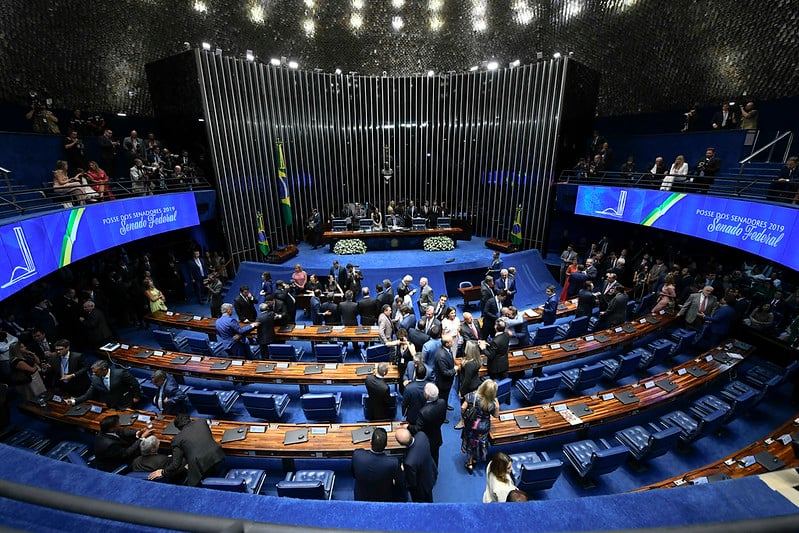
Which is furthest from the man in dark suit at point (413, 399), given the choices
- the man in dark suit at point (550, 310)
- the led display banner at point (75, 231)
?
the led display banner at point (75, 231)

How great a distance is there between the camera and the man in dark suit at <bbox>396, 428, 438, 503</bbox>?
342 cm

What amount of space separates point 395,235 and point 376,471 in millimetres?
11258

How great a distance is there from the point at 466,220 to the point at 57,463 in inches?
608

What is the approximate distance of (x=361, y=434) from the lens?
180 inches

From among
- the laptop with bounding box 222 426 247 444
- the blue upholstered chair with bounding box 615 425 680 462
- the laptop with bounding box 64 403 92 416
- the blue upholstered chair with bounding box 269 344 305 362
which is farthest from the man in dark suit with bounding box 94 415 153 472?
the blue upholstered chair with bounding box 615 425 680 462

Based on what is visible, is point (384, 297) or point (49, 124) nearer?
point (384, 297)

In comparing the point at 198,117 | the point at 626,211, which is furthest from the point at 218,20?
the point at 626,211

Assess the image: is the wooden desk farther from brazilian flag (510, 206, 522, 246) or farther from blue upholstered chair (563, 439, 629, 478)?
blue upholstered chair (563, 439, 629, 478)

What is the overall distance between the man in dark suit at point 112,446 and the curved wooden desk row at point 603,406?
Result: 4478 millimetres

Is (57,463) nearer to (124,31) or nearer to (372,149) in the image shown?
(124,31)

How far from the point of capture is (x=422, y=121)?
16500mm

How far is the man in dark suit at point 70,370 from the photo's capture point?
569cm

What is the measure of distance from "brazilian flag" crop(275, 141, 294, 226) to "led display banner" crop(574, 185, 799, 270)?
10.9 meters

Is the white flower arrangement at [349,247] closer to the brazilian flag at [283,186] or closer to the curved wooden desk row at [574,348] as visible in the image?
the brazilian flag at [283,186]
